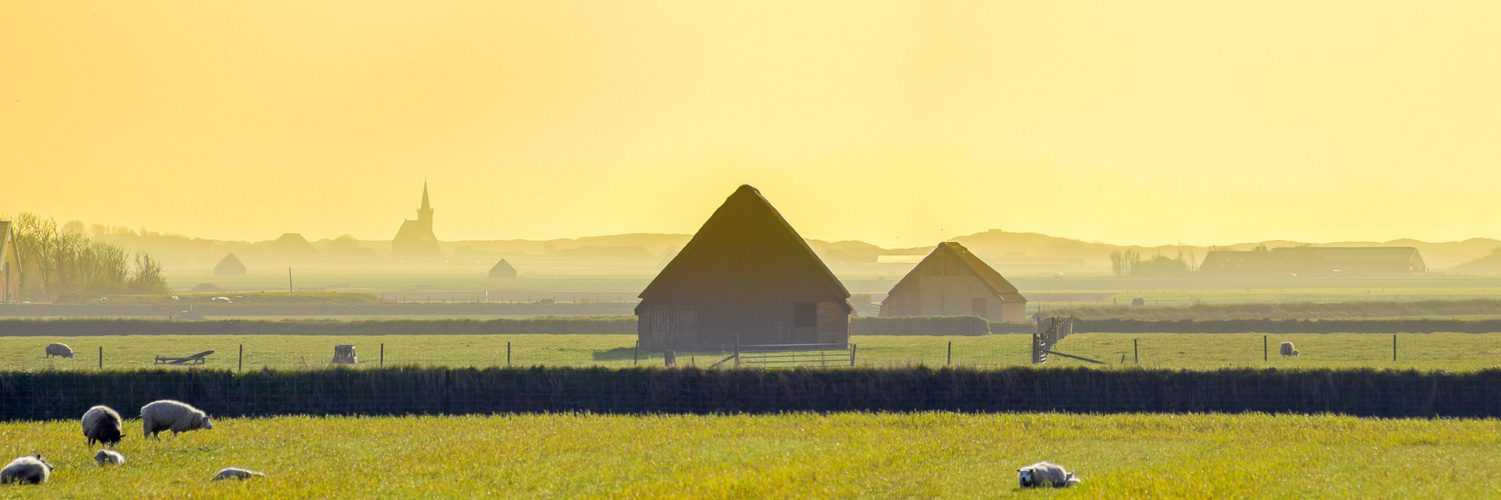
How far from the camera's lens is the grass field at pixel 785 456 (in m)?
15.3

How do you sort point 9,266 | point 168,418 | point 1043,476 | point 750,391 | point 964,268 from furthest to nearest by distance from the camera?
1. point 9,266
2. point 964,268
3. point 750,391
4. point 168,418
5. point 1043,476

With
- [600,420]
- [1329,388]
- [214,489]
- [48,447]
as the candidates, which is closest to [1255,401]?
[1329,388]

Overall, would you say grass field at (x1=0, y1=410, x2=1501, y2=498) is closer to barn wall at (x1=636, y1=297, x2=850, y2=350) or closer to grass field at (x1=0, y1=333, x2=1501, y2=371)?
grass field at (x1=0, y1=333, x2=1501, y2=371)

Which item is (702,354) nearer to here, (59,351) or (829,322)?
(829,322)

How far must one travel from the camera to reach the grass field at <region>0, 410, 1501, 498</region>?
15273mm

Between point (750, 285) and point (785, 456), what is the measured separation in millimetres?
30842

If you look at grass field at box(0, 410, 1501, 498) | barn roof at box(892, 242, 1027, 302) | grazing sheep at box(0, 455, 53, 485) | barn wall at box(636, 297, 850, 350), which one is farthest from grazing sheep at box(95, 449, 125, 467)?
barn roof at box(892, 242, 1027, 302)

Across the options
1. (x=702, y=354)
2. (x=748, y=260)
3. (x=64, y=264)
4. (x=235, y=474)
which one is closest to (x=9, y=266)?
(x=64, y=264)

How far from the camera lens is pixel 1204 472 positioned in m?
16.1

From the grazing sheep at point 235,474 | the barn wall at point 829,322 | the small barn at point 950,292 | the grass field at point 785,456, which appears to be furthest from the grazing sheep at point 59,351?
the small barn at point 950,292

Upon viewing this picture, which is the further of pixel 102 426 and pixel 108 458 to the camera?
pixel 102 426

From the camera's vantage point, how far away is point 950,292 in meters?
74.7

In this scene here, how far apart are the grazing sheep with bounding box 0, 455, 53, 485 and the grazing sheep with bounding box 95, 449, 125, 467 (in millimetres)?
1365

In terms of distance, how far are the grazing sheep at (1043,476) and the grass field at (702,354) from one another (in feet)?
77.7
